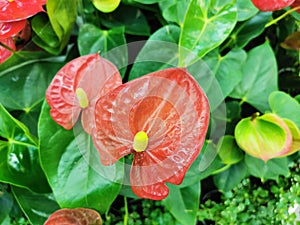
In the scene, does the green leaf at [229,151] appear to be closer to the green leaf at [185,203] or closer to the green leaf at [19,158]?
the green leaf at [185,203]

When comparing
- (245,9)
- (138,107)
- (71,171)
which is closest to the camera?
(138,107)

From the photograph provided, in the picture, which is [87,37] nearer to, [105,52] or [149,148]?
[105,52]

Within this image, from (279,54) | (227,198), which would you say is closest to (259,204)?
(227,198)

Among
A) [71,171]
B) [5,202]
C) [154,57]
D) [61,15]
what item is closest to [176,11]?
[154,57]

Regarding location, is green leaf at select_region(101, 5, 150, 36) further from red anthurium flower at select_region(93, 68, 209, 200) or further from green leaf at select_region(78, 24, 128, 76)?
red anthurium flower at select_region(93, 68, 209, 200)

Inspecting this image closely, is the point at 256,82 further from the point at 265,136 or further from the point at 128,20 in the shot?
the point at 128,20

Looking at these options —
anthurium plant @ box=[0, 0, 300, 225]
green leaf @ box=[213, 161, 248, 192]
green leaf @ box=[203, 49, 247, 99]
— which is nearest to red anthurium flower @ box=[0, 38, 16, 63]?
anthurium plant @ box=[0, 0, 300, 225]
